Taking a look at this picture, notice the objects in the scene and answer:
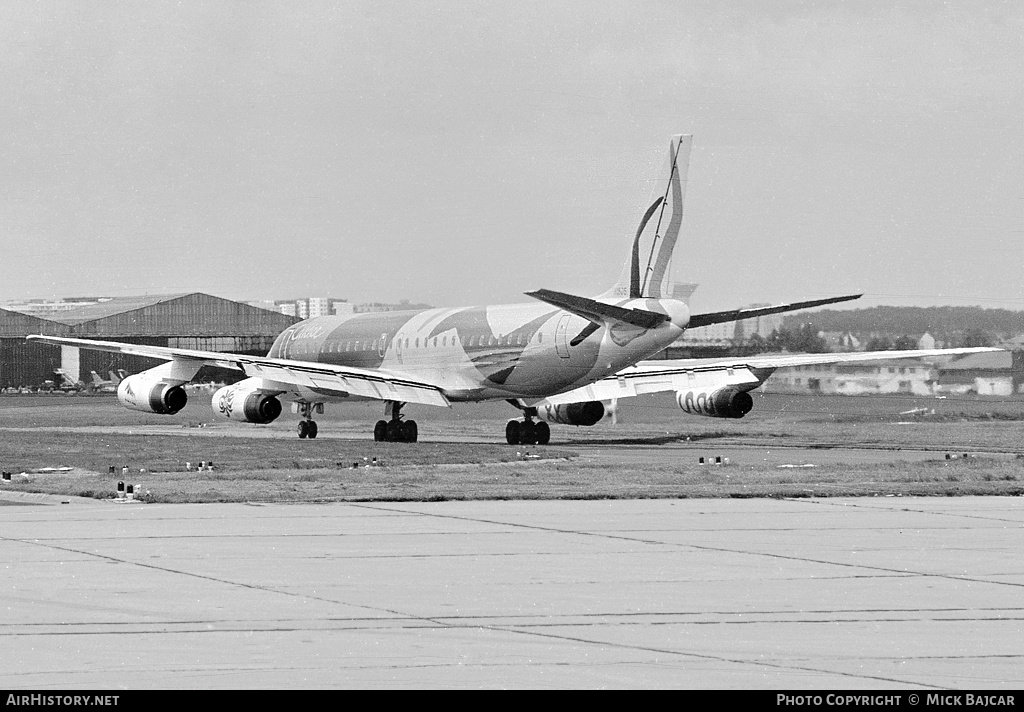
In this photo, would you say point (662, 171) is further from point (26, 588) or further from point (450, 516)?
point (26, 588)

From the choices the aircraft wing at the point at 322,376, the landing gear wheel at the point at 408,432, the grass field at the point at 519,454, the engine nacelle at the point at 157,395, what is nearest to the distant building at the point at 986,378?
the grass field at the point at 519,454

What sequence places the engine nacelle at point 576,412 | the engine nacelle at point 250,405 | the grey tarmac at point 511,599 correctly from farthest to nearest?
the engine nacelle at point 250,405 → the engine nacelle at point 576,412 → the grey tarmac at point 511,599

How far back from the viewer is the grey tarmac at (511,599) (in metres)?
10.1

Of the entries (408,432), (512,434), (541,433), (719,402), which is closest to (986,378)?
(719,402)

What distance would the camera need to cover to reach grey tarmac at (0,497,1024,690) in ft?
33.0

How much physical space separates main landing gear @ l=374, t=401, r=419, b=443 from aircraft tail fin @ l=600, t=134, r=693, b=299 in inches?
288

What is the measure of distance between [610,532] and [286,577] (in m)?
5.28

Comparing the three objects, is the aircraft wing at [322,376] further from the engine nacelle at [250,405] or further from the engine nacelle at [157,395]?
the engine nacelle at [250,405]

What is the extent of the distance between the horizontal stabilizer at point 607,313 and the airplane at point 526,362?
40 millimetres

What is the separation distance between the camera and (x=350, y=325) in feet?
172

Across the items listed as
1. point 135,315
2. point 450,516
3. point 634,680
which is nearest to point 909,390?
point 450,516

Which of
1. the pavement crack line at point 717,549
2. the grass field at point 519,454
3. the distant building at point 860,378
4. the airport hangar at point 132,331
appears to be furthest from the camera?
the airport hangar at point 132,331

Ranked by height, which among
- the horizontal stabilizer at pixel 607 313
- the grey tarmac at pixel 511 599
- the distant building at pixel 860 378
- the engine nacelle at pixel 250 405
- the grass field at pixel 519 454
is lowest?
the grey tarmac at pixel 511 599

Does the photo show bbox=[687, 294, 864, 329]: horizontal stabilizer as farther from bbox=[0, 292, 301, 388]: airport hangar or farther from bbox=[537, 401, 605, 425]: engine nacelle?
bbox=[0, 292, 301, 388]: airport hangar
